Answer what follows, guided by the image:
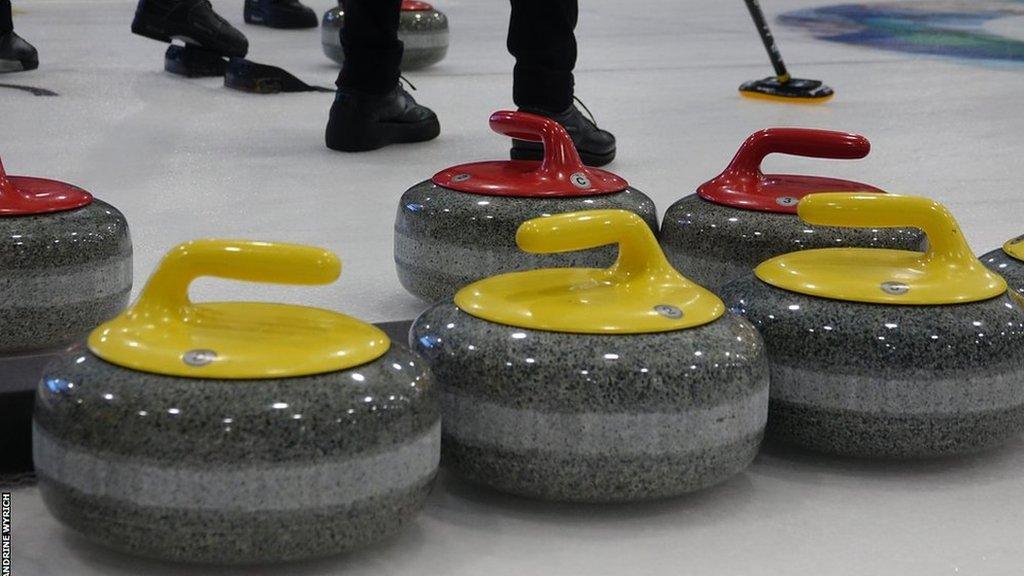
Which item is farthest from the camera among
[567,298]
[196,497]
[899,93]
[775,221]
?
[899,93]

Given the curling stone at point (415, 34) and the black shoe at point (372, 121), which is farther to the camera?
the curling stone at point (415, 34)

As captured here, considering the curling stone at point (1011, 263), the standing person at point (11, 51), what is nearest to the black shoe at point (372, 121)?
the standing person at point (11, 51)

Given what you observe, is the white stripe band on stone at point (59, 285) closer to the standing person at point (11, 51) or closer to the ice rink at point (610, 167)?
the ice rink at point (610, 167)

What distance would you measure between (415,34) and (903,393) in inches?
110

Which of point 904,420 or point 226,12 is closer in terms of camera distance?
point 904,420

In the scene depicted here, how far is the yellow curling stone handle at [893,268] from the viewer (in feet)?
3.79

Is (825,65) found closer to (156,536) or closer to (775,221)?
(775,221)

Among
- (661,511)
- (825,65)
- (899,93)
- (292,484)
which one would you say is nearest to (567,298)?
(661,511)

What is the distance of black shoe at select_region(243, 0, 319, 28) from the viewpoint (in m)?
4.84

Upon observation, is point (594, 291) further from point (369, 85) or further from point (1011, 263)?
point (369, 85)

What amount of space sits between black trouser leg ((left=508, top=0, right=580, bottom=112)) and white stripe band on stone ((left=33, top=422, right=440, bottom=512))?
160 centimetres

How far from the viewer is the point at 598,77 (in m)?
3.85

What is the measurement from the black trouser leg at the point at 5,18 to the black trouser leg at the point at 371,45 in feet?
4.04

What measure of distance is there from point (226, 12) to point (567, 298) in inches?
175
